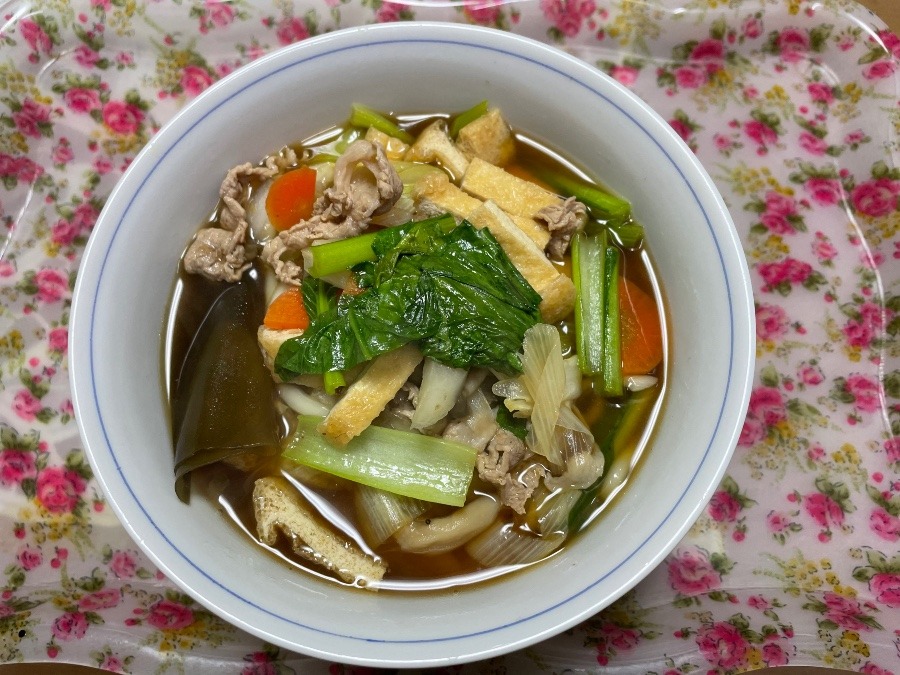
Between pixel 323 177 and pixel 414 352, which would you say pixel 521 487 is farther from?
pixel 323 177

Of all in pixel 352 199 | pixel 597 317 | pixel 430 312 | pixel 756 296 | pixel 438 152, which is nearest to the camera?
pixel 430 312

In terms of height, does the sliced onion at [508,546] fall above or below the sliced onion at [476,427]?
below

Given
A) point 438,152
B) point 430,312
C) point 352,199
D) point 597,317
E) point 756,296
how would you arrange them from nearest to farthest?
point 430,312 < point 352,199 < point 597,317 < point 438,152 < point 756,296

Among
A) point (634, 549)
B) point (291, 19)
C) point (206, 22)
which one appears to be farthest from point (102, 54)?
point (634, 549)

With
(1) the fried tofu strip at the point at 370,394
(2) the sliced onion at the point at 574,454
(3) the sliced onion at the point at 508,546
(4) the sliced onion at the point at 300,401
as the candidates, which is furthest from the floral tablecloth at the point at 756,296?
(1) the fried tofu strip at the point at 370,394

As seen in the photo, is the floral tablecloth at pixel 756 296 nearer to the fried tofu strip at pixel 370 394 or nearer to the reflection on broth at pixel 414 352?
the reflection on broth at pixel 414 352

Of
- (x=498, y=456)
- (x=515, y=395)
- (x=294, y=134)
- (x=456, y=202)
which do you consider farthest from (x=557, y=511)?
(x=294, y=134)

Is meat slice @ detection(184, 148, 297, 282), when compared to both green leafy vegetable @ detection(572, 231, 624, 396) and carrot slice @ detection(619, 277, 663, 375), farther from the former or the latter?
carrot slice @ detection(619, 277, 663, 375)
